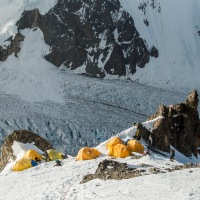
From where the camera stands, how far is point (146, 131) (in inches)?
1412

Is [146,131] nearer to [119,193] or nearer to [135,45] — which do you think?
[119,193]

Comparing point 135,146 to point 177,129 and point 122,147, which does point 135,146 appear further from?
point 177,129

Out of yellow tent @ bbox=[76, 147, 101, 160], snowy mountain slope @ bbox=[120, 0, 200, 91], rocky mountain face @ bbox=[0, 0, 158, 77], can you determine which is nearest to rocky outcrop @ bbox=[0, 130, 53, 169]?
yellow tent @ bbox=[76, 147, 101, 160]

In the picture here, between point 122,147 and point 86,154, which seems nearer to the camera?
point 86,154

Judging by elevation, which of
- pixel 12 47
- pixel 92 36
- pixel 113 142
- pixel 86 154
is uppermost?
pixel 92 36

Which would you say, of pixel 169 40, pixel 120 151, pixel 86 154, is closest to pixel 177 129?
pixel 120 151

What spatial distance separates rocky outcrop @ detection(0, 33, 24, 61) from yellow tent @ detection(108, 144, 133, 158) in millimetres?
56920

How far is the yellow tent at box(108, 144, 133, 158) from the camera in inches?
1174

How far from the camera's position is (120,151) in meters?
29.9

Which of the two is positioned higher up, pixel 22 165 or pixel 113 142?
pixel 113 142

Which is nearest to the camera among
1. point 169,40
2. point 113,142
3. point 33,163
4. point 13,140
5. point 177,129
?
point 33,163

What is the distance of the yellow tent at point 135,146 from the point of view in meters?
31.5

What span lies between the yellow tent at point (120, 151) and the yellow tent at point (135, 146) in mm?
793

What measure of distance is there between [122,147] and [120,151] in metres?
0.41
